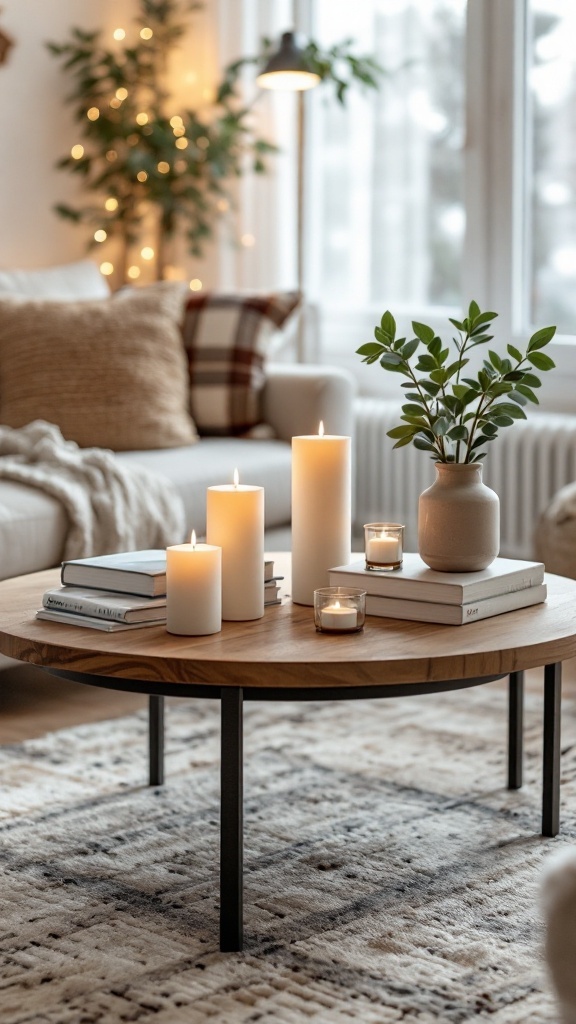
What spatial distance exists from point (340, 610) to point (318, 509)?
19 centimetres

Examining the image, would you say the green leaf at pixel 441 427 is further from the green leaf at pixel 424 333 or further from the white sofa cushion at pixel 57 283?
the white sofa cushion at pixel 57 283

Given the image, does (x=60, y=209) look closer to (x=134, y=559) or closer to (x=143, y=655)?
(x=134, y=559)

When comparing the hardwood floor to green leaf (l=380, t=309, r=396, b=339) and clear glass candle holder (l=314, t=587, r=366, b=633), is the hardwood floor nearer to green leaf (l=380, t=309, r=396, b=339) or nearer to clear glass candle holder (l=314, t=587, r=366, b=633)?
clear glass candle holder (l=314, t=587, r=366, b=633)

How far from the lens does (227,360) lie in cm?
356

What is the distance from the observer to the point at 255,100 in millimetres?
4320

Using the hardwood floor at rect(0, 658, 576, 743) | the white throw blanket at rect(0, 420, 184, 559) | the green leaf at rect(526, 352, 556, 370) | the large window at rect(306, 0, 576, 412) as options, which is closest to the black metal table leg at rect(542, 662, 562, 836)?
the green leaf at rect(526, 352, 556, 370)

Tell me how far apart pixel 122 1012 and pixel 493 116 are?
3044 mm

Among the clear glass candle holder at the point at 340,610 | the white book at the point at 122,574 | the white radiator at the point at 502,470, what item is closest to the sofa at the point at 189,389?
the white radiator at the point at 502,470

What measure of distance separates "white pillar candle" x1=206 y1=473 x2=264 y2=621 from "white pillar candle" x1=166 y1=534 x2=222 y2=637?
7 centimetres

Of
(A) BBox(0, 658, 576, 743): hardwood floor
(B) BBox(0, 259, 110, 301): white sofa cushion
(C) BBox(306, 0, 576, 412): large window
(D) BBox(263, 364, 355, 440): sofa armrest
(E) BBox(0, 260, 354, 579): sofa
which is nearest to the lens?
(A) BBox(0, 658, 576, 743): hardwood floor

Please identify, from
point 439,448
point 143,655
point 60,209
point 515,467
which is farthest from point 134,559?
point 60,209

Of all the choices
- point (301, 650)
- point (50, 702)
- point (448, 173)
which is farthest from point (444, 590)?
point (448, 173)

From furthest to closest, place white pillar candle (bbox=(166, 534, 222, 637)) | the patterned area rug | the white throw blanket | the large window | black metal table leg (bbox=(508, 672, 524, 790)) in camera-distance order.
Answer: the large window < the white throw blanket < black metal table leg (bbox=(508, 672, 524, 790)) < white pillar candle (bbox=(166, 534, 222, 637)) < the patterned area rug

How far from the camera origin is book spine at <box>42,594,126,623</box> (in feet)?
5.82
